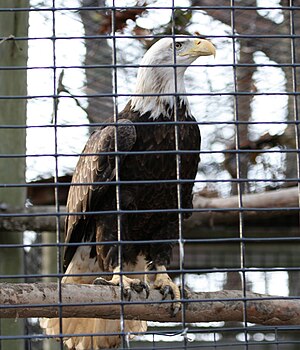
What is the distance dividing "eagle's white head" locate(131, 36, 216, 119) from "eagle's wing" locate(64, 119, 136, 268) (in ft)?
0.55

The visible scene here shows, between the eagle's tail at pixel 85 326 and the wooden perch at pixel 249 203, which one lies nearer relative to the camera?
the eagle's tail at pixel 85 326

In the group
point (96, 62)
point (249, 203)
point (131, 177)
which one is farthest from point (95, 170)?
point (249, 203)

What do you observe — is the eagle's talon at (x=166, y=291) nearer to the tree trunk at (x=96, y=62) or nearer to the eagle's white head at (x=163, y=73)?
the eagle's white head at (x=163, y=73)

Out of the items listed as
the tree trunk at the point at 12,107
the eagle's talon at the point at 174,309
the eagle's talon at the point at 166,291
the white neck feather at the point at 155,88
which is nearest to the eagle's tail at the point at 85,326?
the tree trunk at the point at 12,107

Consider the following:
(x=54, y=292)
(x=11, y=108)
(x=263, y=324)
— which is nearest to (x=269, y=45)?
(x=11, y=108)

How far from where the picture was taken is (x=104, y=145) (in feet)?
12.8

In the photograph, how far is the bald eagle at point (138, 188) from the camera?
12.9 ft

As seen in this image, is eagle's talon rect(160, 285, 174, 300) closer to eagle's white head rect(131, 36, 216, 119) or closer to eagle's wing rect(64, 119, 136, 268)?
eagle's wing rect(64, 119, 136, 268)

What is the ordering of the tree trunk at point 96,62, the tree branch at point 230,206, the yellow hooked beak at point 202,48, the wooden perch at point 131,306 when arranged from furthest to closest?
the tree branch at point 230,206, the tree trunk at point 96,62, the yellow hooked beak at point 202,48, the wooden perch at point 131,306

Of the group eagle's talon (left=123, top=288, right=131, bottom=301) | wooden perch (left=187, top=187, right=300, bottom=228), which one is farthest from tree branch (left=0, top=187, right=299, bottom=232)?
eagle's talon (left=123, top=288, right=131, bottom=301)

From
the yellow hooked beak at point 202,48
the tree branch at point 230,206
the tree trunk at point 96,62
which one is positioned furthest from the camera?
the tree branch at point 230,206

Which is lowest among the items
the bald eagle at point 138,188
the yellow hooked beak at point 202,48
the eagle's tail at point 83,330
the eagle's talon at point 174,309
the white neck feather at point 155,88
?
the eagle's tail at point 83,330

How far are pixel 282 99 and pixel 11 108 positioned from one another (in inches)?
71.7

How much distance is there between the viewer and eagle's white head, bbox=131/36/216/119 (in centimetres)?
407
